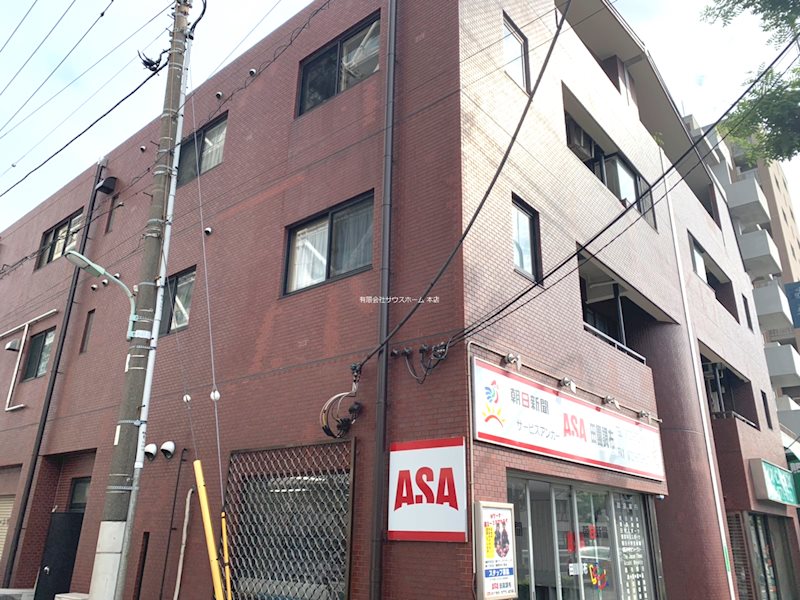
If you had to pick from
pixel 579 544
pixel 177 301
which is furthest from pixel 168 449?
pixel 579 544

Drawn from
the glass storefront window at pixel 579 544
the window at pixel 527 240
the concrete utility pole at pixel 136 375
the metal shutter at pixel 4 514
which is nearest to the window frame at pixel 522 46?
the window at pixel 527 240

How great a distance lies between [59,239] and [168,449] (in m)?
10.7

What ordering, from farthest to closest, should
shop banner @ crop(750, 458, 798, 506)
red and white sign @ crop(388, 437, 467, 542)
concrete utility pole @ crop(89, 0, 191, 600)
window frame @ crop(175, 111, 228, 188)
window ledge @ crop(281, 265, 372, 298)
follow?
shop banner @ crop(750, 458, 798, 506) → window frame @ crop(175, 111, 228, 188) → window ledge @ crop(281, 265, 372, 298) → red and white sign @ crop(388, 437, 467, 542) → concrete utility pole @ crop(89, 0, 191, 600)

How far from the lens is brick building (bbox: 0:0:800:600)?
7.68 metres

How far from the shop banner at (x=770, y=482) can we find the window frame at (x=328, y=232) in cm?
1315

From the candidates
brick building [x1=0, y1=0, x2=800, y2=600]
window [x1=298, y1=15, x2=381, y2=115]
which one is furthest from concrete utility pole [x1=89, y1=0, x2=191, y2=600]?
window [x1=298, y1=15, x2=381, y2=115]

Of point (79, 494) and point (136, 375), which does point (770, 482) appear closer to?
point (136, 375)

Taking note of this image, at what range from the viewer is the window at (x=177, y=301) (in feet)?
39.8

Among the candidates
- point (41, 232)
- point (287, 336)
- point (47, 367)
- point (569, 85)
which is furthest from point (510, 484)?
point (41, 232)

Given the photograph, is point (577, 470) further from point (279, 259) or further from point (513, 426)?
point (279, 259)

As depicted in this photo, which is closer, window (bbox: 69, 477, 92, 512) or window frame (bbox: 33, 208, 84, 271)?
window (bbox: 69, 477, 92, 512)

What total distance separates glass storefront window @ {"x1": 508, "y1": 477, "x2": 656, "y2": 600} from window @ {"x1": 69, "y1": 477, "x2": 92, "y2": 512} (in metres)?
9.49

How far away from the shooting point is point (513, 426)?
7789 millimetres

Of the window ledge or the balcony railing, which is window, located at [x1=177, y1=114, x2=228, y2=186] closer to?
the window ledge
